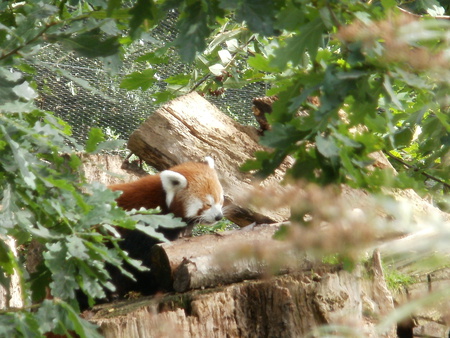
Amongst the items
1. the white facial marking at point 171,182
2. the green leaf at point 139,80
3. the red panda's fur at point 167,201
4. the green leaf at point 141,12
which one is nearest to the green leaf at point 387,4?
the green leaf at point 141,12

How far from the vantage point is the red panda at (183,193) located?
11.6 feet

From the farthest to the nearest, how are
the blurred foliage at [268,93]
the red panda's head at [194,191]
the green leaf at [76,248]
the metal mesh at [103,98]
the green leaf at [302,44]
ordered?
the metal mesh at [103,98], the red panda's head at [194,191], the green leaf at [76,248], the green leaf at [302,44], the blurred foliage at [268,93]

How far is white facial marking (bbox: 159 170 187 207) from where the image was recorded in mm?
3633

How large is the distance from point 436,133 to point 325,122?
2074mm

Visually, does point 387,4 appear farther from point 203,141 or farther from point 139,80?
point 203,141

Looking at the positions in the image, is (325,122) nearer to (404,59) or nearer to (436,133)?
(404,59)

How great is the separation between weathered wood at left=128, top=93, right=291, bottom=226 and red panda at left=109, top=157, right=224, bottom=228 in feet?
0.32

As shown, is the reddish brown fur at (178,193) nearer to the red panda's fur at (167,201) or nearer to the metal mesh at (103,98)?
the red panda's fur at (167,201)

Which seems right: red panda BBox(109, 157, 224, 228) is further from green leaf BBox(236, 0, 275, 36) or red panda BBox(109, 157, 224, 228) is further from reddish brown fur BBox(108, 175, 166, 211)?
green leaf BBox(236, 0, 275, 36)

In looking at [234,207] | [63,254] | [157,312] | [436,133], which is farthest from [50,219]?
[436,133]

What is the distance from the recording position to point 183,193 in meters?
3.88

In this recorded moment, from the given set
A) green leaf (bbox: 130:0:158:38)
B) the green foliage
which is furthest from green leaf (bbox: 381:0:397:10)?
the green foliage

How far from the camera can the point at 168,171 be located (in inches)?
143

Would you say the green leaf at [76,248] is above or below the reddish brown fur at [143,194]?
below
